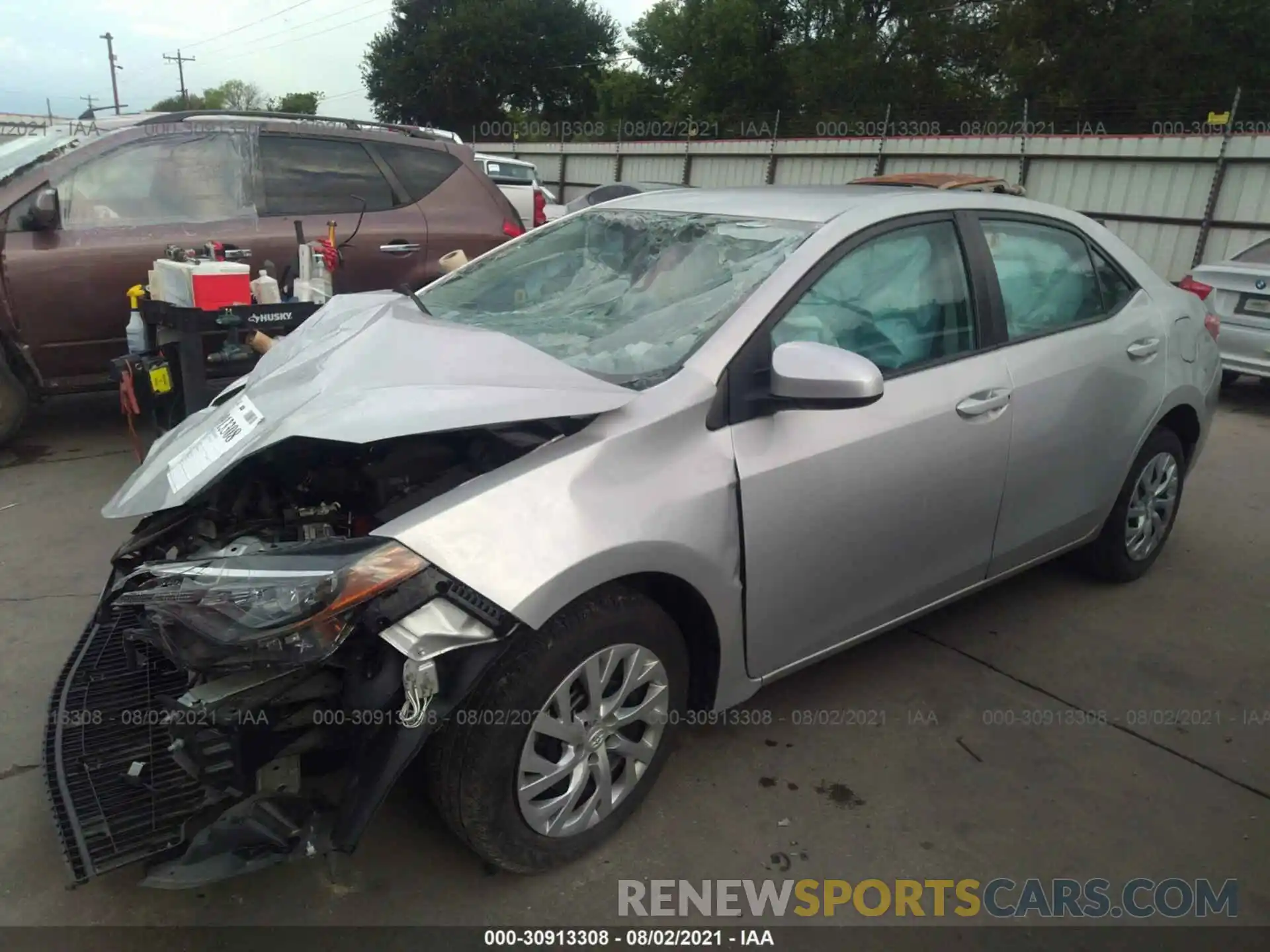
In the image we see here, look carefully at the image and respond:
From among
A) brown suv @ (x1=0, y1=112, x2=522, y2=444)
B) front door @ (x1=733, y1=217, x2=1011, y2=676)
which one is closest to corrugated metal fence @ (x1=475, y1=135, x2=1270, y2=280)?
brown suv @ (x1=0, y1=112, x2=522, y2=444)

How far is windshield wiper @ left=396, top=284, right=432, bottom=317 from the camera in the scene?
3.07 metres

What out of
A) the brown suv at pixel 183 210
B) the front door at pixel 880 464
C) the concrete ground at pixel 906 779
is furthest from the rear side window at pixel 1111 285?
the brown suv at pixel 183 210

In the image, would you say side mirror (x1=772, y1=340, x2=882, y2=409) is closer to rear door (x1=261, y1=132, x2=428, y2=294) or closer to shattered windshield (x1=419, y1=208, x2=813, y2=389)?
shattered windshield (x1=419, y1=208, x2=813, y2=389)

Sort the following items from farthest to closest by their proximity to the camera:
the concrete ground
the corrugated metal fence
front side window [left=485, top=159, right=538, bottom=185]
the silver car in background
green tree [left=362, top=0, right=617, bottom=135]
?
green tree [left=362, top=0, right=617, bottom=135], front side window [left=485, top=159, right=538, bottom=185], the corrugated metal fence, the silver car in background, the concrete ground

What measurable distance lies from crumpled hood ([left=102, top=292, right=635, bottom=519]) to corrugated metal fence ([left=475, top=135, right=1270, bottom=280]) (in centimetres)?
691

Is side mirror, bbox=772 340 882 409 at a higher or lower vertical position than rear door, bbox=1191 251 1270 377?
higher

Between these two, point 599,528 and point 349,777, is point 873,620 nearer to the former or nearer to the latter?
point 599,528

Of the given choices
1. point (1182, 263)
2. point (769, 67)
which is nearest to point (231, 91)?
point (769, 67)

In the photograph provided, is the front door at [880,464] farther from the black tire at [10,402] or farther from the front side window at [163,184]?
the black tire at [10,402]

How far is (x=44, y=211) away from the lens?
4.98 meters

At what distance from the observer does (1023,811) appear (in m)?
2.62

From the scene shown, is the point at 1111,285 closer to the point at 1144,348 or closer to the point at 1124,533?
the point at 1144,348

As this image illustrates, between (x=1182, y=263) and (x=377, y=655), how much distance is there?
40.0 ft

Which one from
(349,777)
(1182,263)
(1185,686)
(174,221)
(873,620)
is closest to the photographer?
(349,777)
